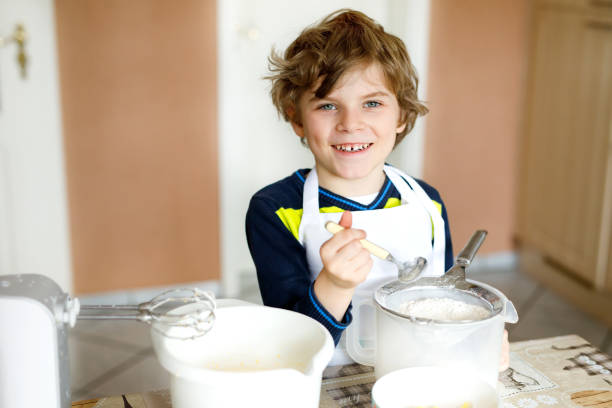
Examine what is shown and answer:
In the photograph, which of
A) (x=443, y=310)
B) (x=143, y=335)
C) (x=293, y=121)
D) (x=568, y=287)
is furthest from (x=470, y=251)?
(x=568, y=287)

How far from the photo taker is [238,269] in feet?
9.13

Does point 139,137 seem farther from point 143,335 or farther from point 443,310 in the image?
point 443,310

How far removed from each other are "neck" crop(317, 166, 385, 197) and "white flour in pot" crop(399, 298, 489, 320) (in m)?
0.30

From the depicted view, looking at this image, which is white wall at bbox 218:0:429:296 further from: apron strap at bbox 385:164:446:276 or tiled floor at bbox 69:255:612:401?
apron strap at bbox 385:164:446:276

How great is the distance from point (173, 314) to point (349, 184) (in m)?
0.46

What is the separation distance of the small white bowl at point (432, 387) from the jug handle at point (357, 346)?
170mm

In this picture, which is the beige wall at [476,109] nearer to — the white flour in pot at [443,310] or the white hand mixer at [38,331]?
the white flour in pot at [443,310]

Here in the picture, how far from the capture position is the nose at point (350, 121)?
3.38ft

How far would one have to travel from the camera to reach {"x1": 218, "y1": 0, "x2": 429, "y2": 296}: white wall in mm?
2484

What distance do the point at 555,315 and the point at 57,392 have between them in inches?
87.4

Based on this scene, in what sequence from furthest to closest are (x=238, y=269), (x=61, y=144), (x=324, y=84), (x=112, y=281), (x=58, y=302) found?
1. (x=238, y=269)
2. (x=112, y=281)
3. (x=61, y=144)
4. (x=324, y=84)
5. (x=58, y=302)

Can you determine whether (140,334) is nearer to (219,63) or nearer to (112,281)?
(112,281)

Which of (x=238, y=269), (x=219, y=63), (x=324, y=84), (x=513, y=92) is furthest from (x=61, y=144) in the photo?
(x=513, y=92)

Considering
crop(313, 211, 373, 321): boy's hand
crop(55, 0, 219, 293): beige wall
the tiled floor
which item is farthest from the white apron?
crop(55, 0, 219, 293): beige wall
